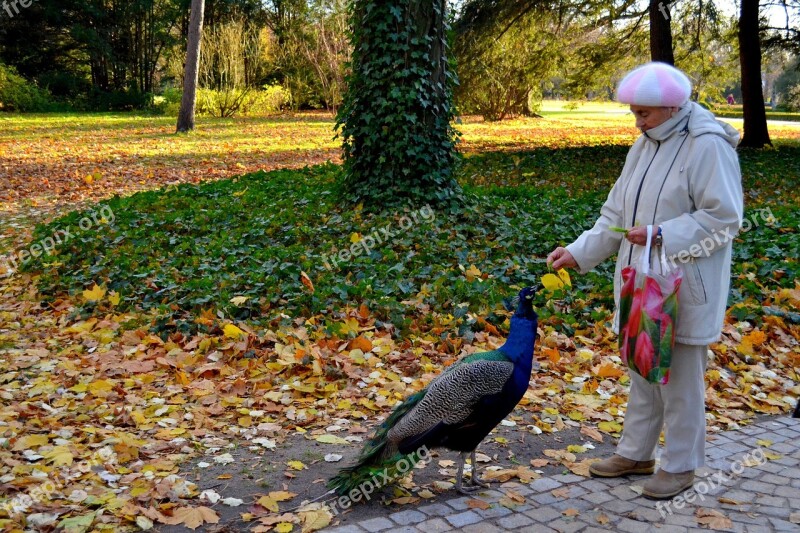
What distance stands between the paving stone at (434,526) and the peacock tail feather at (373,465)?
27cm

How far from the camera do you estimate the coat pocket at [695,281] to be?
11.4ft

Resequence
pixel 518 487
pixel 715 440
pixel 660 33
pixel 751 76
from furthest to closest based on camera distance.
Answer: pixel 751 76, pixel 660 33, pixel 715 440, pixel 518 487

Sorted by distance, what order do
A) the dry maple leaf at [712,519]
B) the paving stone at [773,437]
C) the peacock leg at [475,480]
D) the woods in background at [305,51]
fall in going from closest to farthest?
1. the dry maple leaf at [712,519]
2. the peacock leg at [475,480]
3. the paving stone at [773,437]
4. the woods in background at [305,51]

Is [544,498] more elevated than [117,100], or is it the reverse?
[117,100]

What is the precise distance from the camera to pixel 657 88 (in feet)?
11.1

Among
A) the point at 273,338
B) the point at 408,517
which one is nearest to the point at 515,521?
the point at 408,517

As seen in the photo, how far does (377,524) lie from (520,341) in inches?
44.1

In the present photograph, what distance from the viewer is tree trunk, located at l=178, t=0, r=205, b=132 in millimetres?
20609

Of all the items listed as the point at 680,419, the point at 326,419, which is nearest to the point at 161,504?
the point at 326,419

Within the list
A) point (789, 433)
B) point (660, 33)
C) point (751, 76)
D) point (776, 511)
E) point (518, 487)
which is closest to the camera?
point (776, 511)

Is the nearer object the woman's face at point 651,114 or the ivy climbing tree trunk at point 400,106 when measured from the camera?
the woman's face at point 651,114

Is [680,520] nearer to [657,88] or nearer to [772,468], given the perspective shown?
[772,468]

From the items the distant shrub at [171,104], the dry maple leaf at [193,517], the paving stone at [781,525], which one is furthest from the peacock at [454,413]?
the distant shrub at [171,104]

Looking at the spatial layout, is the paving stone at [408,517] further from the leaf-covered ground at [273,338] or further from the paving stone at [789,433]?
the paving stone at [789,433]
